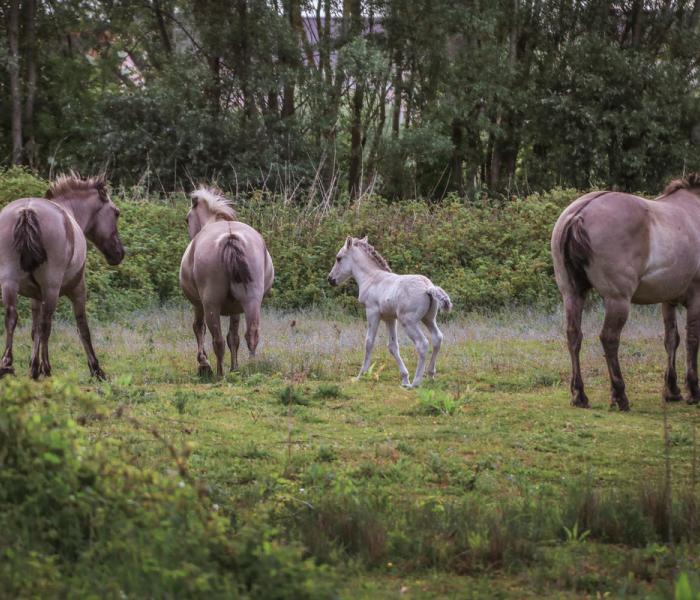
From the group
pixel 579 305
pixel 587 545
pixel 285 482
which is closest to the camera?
pixel 587 545

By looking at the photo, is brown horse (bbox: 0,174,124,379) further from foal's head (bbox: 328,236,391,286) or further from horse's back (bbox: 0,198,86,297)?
foal's head (bbox: 328,236,391,286)

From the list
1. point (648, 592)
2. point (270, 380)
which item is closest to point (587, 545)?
point (648, 592)

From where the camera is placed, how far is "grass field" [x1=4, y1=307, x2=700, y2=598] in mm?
5137

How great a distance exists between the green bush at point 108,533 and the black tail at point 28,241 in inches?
215

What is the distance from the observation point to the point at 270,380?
436 inches

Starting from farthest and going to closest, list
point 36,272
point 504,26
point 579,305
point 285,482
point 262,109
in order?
point 504,26, point 262,109, point 36,272, point 579,305, point 285,482

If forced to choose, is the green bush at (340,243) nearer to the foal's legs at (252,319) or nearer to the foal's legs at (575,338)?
the foal's legs at (252,319)

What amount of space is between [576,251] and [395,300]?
2.36 metres

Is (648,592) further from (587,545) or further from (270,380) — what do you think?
(270,380)

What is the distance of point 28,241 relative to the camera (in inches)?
411

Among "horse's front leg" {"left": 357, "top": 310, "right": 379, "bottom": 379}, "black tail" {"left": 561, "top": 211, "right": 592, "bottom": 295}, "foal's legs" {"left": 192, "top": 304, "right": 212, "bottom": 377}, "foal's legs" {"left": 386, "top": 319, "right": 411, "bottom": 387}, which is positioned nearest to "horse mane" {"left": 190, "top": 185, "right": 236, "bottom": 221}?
"foal's legs" {"left": 192, "top": 304, "right": 212, "bottom": 377}

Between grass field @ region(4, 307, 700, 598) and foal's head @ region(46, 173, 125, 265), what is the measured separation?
146cm

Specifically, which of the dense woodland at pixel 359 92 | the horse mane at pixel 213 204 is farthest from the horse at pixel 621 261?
the dense woodland at pixel 359 92

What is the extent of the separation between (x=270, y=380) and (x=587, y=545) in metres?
6.00
